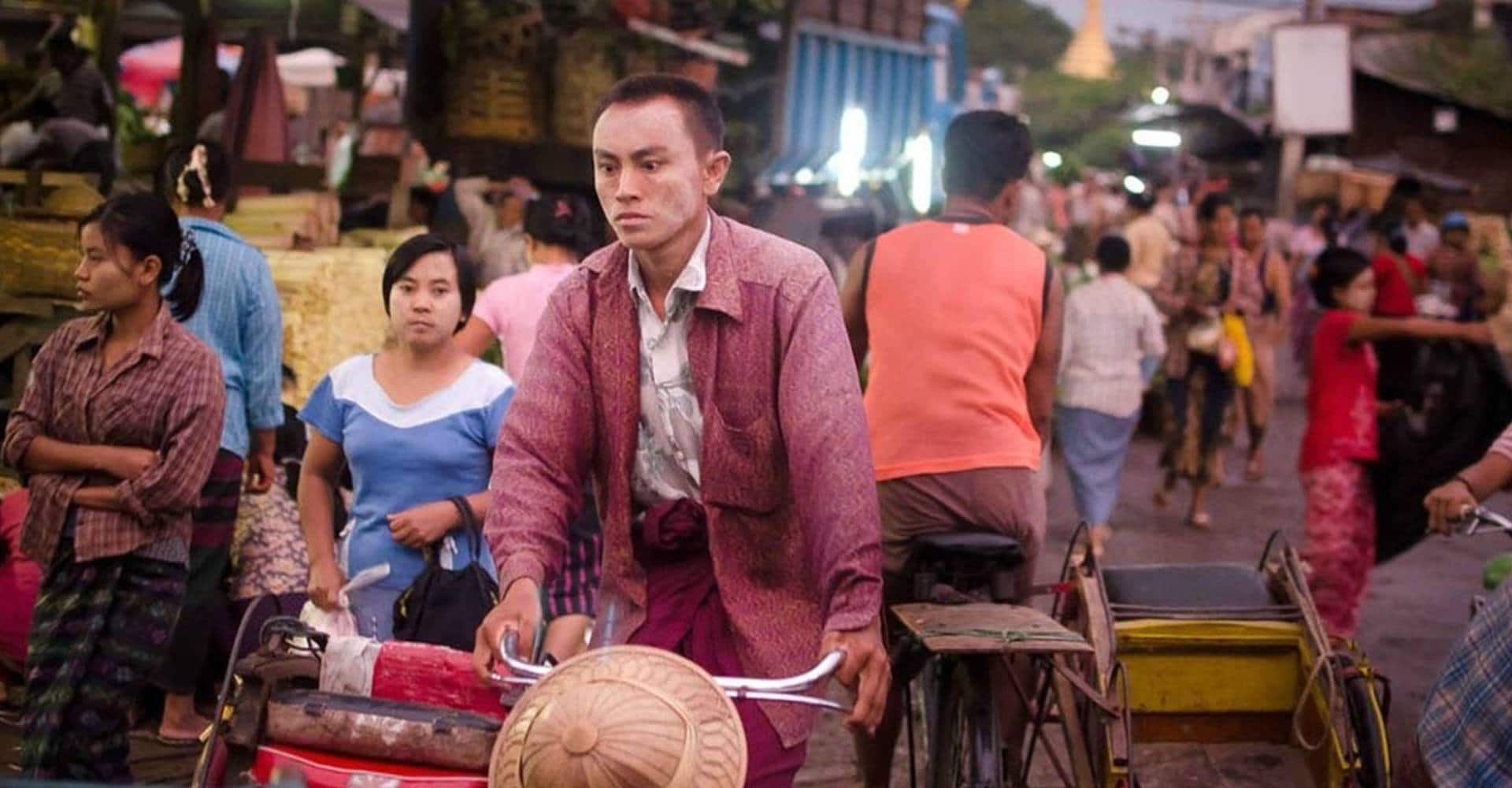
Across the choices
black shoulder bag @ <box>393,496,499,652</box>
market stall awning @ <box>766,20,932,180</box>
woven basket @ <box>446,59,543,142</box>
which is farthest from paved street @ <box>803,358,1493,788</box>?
woven basket @ <box>446,59,543,142</box>

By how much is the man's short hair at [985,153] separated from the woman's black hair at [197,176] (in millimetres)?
2511

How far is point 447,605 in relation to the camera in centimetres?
505

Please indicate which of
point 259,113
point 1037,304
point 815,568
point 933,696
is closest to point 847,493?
point 815,568

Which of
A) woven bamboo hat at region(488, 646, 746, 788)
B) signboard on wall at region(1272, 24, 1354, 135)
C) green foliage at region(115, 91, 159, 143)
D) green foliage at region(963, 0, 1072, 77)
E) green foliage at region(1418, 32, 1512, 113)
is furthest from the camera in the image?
green foliage at region(963, 0, 1072, 77)

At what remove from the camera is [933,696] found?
5.17 m

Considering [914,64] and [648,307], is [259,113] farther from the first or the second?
[914,64]

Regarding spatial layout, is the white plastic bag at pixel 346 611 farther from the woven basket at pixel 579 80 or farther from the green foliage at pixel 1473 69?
the green foliage at pixel 1473 69

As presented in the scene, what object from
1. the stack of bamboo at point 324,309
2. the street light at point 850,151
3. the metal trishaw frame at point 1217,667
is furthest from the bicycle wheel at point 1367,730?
the street light at point 850,151

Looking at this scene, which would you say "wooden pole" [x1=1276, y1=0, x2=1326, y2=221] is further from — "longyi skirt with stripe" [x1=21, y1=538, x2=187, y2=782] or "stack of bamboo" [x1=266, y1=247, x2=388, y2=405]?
"longyi skirt with stripe" [x1=21, y1=538, x2=187, y2=782]

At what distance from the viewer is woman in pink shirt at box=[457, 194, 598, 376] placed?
24.2ft

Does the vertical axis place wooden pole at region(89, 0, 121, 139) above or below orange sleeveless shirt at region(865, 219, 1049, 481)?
above

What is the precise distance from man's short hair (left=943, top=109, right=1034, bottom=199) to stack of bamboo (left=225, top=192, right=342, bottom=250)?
4.41 m

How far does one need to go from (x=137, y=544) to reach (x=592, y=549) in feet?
6.74

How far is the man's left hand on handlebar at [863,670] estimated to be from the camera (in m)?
3.56
